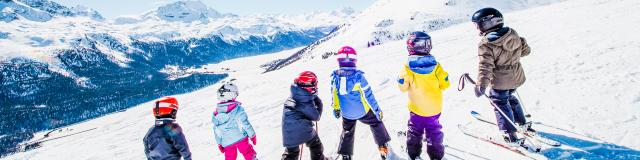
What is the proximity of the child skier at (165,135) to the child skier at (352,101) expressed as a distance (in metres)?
2.88

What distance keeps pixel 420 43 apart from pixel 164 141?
4.71 meters

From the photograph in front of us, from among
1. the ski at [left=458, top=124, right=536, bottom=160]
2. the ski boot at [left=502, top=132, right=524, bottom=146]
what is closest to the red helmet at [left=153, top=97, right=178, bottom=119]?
the ski at [left=458, top=124, right=536, bottom=160]

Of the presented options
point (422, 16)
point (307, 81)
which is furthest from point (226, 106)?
point (422, 16)

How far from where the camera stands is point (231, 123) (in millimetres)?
7371

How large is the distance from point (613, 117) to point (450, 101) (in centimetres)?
413

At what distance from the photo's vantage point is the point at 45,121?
→ 194 m

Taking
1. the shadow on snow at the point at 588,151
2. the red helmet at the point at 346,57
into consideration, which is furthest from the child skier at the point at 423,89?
the shadow on snow at the point at 588,151

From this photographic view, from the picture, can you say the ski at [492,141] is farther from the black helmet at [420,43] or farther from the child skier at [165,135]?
the child skier at [165,135]

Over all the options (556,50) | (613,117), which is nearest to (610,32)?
(556,50)

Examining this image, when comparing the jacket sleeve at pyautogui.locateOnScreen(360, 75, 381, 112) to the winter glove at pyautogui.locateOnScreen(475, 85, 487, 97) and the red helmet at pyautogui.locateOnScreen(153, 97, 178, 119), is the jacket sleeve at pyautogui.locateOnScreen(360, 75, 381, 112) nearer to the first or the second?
the winter glove at pyautogui.locateOnScreen(475, 85, 487, 97)

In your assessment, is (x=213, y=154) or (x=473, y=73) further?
(x=473, y=73)

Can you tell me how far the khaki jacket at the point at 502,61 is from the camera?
19.5ft

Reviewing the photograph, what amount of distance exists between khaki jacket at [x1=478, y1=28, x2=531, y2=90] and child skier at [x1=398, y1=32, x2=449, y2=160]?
689 millimetres

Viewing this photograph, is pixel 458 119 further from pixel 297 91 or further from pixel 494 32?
pixel 297 91
